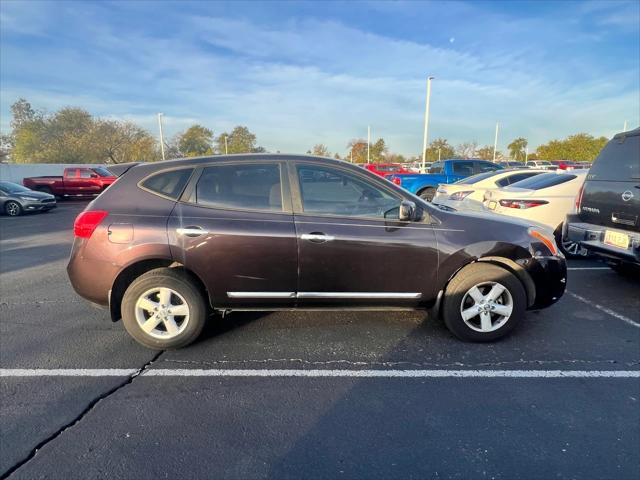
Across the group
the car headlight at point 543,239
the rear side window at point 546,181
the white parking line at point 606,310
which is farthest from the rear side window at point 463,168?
the car headlight at point 543,239

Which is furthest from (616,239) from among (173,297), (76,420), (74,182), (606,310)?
(74,182)

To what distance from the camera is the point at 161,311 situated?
10.3 feet

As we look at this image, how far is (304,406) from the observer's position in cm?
248

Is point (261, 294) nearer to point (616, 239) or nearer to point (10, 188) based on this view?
point (616, 239)

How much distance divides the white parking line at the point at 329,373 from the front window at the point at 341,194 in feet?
4.52

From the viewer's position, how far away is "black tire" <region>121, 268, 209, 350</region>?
3078 mm

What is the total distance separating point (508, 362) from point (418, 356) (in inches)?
30.3

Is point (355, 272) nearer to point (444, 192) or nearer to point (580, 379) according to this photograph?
point (580, 379)

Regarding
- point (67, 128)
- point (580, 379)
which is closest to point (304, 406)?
point (580, 379)

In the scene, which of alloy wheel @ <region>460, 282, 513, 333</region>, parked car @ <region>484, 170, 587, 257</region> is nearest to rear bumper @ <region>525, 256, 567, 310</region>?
alloy wheel @ <region>460, 282, 513, 333</region>

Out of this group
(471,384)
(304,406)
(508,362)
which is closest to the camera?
(304,406)

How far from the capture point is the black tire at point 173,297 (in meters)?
3.08

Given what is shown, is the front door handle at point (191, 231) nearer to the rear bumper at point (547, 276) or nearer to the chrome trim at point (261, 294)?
the chrome trim at point (261, 294)

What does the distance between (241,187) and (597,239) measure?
4.57 metres
